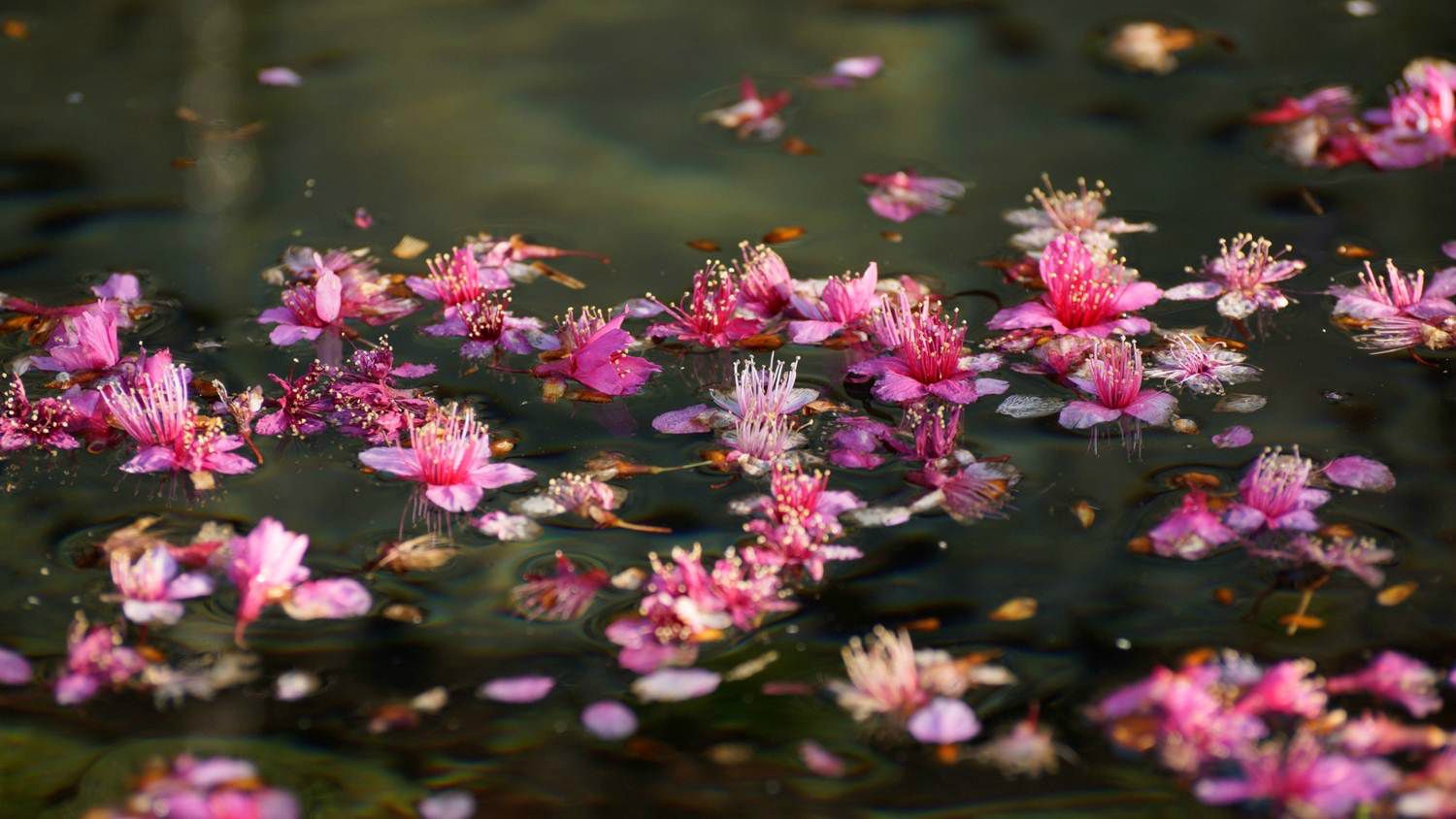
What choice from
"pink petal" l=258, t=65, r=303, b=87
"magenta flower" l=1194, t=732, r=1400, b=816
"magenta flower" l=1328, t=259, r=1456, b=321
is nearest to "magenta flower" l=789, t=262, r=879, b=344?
"magenta flower" l=1328, t=259, r=1456, b=321

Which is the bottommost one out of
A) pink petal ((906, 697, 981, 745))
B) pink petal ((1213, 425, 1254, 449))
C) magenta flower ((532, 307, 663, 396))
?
pink petal ((906, 697, 981, 745))

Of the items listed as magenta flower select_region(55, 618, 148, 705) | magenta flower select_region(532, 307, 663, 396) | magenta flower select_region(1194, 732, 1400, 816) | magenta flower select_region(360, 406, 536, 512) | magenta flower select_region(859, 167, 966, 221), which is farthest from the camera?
magenta flower select_region(859, 167, 966, 221)

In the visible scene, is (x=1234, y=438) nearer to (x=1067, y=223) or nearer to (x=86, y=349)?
(x=1067, y=223)

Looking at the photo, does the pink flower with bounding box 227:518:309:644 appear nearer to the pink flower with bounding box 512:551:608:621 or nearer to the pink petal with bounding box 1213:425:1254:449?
the pink flower with bounding box 512:551:608:621

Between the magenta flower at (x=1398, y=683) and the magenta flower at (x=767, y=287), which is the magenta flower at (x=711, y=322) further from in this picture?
the magenta flower at (x=1398, y=683)

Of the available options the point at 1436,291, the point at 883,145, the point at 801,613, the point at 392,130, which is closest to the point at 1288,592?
the point at 801,613

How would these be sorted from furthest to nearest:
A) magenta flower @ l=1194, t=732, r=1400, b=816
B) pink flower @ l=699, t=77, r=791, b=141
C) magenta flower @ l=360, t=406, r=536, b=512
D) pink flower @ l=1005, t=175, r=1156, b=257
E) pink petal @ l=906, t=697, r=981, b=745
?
pink flower @ l=699, t=77, r=791, b=141
pink flower @ l=1005, t=175, r=1156, b=257
magenta flower @ l=360, t=406, r=536, b=512
pink petal @ l=906, t=697, r=981, b=745
magenta flower @ l=1194, t=732, r=1400, b=816
